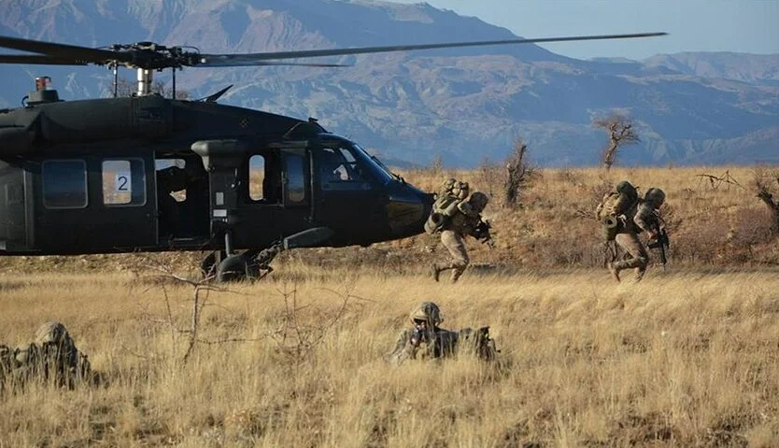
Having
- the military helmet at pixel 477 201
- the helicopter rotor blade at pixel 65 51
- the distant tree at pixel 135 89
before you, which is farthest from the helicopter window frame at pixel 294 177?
the distant tree at pixel 135 89

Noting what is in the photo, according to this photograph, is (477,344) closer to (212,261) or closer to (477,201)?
(477,201)

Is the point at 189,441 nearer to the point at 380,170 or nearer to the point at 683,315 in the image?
the point at 683,315

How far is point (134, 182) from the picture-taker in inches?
651

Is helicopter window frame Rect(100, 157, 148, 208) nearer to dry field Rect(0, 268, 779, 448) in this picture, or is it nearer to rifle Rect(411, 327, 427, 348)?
dry field Rect(0, 268, 779, 448)

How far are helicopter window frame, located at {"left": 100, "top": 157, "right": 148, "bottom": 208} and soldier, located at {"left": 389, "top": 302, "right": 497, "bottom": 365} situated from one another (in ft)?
23.9

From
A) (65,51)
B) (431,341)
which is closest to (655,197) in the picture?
(431,341)

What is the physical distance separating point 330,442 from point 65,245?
382 inches

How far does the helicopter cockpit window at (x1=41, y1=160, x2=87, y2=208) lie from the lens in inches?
644

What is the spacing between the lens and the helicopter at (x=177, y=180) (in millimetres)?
16312

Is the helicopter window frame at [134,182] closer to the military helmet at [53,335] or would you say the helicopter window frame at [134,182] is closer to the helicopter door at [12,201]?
the helicopter door at [12,201]

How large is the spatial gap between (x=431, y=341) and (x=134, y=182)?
7668 millimetres

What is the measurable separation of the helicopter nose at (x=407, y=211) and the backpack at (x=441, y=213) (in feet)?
1.29

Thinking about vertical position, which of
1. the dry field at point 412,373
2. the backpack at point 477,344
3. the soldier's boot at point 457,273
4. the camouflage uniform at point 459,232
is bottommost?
the dry field at point 412,373

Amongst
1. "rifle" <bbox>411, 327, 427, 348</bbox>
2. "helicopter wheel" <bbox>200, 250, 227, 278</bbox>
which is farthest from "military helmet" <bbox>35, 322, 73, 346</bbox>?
"helicopter wheel" <bbox>200, 250, 227, 278</bbox>
